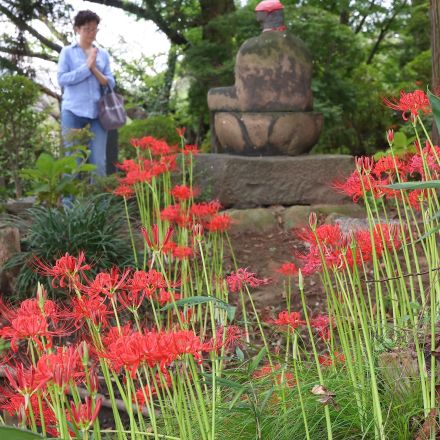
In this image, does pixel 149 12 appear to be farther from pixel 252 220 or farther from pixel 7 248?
pixel 7 248

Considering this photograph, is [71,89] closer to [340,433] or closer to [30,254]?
[30,254]


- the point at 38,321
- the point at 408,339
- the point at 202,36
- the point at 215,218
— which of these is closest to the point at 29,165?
the point at 202,36

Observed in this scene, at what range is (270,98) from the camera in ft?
23.9

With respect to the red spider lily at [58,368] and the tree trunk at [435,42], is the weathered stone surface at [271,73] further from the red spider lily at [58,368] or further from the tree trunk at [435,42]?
the red spider lily at [58,368]

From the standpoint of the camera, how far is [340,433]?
2.19 metres

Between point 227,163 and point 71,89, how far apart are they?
4.93 ft

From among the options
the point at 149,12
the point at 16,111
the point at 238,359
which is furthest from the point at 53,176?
the point at 149,12

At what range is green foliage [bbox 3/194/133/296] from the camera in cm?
507

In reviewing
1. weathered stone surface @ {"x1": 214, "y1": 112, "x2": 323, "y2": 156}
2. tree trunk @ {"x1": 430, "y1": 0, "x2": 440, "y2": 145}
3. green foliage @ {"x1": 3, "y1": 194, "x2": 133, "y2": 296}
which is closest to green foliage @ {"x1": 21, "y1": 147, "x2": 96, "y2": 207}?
green foliage @ {"x1": 3, "y1": 194, "x2": 133, "y2": 296}

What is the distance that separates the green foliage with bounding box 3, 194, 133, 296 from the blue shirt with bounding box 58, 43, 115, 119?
1821mm

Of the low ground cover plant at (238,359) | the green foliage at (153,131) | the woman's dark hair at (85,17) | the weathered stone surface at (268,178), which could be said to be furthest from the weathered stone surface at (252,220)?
the green foliage at (153,131)

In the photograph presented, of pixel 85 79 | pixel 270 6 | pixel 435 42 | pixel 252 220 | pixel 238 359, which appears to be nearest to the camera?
pixel 238 359

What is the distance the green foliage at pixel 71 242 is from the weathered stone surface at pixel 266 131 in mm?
2085

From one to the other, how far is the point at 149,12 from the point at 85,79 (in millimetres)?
4608
